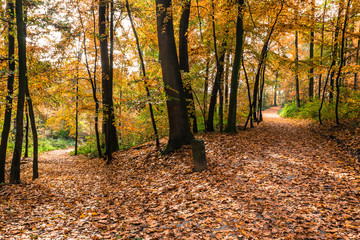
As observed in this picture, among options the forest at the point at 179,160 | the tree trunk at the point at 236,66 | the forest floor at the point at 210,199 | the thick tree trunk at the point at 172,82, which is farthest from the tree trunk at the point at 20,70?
the tree trunk at the point at 236,66

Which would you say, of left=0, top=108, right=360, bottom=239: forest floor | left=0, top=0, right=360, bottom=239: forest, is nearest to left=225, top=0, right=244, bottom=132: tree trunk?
left=0, top=0, right=360, bottom=239: forest

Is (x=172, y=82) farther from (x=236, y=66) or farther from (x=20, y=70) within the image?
(x=20, y=70)

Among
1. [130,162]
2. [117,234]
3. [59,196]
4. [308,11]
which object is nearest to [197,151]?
[117,234]

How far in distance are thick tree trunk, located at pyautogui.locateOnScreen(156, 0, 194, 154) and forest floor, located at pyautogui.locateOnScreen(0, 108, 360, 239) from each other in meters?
0.68

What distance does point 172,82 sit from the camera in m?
8.35

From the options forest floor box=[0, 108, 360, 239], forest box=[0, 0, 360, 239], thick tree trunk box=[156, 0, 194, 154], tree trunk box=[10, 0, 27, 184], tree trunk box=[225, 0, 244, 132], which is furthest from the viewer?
tree trunk box=[225, 0, 244, 132]

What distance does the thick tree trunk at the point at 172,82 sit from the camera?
8.20 meters

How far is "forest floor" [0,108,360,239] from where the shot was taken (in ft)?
12.4

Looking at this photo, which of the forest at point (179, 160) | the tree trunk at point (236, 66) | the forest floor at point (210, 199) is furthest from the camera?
the tree trunk at point (236, 66)

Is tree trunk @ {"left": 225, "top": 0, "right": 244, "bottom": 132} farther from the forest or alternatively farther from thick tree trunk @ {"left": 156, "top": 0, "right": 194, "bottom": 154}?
thick tree trunk @ {"left": 156, "top": 0, "right": 194, "bottom": 154}

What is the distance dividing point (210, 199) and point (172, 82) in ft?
16.5

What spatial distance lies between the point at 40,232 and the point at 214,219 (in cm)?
377

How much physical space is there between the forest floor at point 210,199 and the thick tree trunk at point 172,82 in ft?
2.22

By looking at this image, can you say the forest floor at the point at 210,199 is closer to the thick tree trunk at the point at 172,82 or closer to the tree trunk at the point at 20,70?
the thick tree trunk at the point at 172,82
